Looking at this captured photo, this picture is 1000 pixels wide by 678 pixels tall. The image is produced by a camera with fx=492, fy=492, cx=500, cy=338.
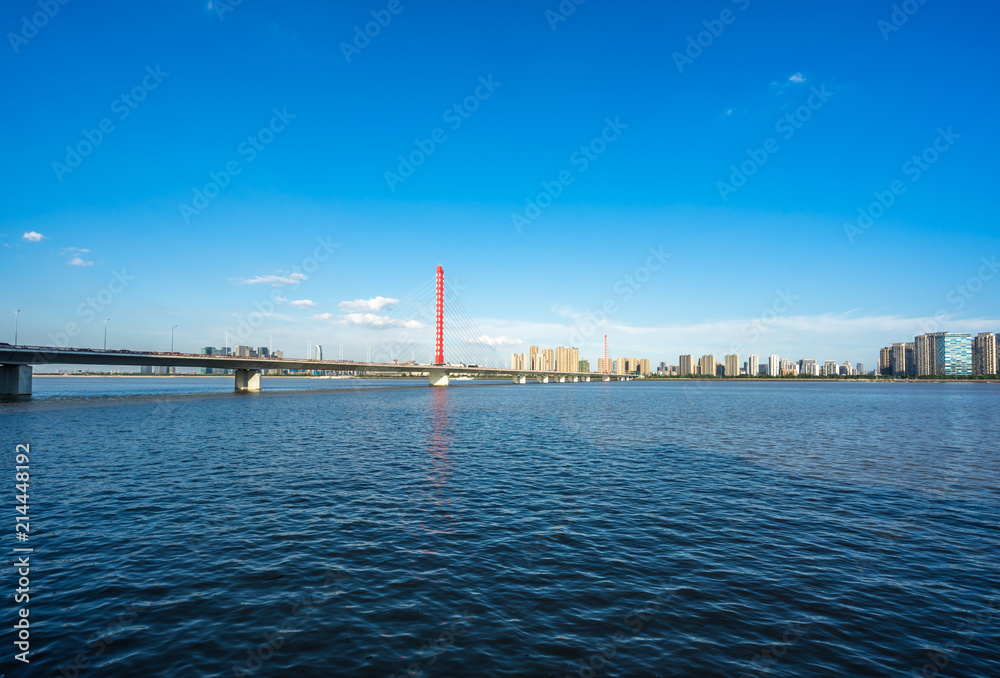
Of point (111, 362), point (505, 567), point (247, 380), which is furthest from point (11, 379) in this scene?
point (505, 567)

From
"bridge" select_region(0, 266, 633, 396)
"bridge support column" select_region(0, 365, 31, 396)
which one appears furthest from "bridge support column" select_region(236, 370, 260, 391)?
"bridge support column" select_region(0, 365, 31, 396)

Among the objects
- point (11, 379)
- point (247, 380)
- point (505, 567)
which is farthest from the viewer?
point (247, 380)

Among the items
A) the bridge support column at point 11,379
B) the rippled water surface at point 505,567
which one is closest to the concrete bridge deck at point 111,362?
the bridge support column at point 11,379

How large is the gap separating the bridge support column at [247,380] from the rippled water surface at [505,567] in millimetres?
96581

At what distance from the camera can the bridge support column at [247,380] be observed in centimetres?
11969

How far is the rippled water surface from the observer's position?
9344 mm

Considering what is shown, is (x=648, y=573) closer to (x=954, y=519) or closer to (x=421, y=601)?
(x=421, y=601)

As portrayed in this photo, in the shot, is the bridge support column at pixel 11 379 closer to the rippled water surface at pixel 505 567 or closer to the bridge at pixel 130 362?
the bridge at pixel 130 362

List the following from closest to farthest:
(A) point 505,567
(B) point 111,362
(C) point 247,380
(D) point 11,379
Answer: (A) point 505,567, (D) point 11,379, (B) point 111,362, (C) point 247,380

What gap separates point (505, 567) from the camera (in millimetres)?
13500

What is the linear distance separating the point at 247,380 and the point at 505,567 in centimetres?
12427

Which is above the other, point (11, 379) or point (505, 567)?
point (11, 379)

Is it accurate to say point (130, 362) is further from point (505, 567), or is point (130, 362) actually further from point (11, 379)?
point (505, 567)

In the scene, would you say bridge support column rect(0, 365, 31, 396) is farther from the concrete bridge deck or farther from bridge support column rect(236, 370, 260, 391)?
bridge support column rect(236, 370, 260, 391)
